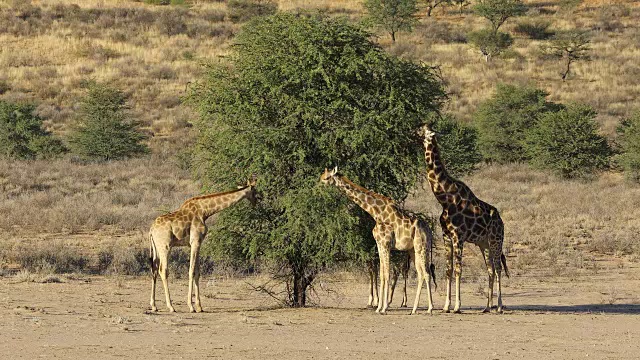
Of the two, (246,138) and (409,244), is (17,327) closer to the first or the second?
(246,138)

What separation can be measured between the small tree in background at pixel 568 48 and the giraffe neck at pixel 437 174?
47.6 metres

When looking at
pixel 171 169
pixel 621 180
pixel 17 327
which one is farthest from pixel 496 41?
pixel 17 327

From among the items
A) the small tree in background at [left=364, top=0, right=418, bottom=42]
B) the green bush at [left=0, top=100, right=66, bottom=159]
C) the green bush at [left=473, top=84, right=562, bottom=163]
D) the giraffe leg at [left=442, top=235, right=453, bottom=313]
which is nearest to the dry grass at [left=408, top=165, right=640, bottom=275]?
the green bush at [left=473, top=84, right=562, bottom=163]

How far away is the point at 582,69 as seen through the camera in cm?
6291

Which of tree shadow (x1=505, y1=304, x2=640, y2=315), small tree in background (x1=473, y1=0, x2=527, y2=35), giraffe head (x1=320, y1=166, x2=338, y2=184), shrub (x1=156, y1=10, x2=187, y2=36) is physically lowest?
tree shadow (x1=505, y1=304, x2=640, y2=315)

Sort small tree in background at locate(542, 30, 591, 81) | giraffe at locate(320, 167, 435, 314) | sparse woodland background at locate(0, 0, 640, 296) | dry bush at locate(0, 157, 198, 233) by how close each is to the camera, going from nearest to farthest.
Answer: giraffe at locate(320, 167, 435, 314) < sparse woodland background at locate(0, 0, 640, 296) < dry bush at locate(0, 157, 198, 233) < small tree in background at locate(542, 30, 591, 81)

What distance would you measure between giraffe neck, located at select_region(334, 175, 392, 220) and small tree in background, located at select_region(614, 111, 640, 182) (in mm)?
25750

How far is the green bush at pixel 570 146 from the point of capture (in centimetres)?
3900

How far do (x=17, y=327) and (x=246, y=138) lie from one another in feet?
14.4

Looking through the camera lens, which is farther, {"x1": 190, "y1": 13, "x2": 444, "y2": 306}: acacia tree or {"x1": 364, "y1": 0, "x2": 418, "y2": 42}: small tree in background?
{"x1": 364, "y1": 0, "x2": 418, "y2": 42}: small tree in background

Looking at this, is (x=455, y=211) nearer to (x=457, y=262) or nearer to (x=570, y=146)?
(x=457, y=262)

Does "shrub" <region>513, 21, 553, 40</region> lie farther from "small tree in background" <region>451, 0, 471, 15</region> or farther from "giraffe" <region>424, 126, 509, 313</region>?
"giraffe" <region>424, 126, 509, 313</region>

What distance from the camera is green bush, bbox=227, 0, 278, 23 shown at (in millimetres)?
71750

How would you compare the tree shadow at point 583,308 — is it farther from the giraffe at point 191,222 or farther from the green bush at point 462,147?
the green bush at point 462,147
